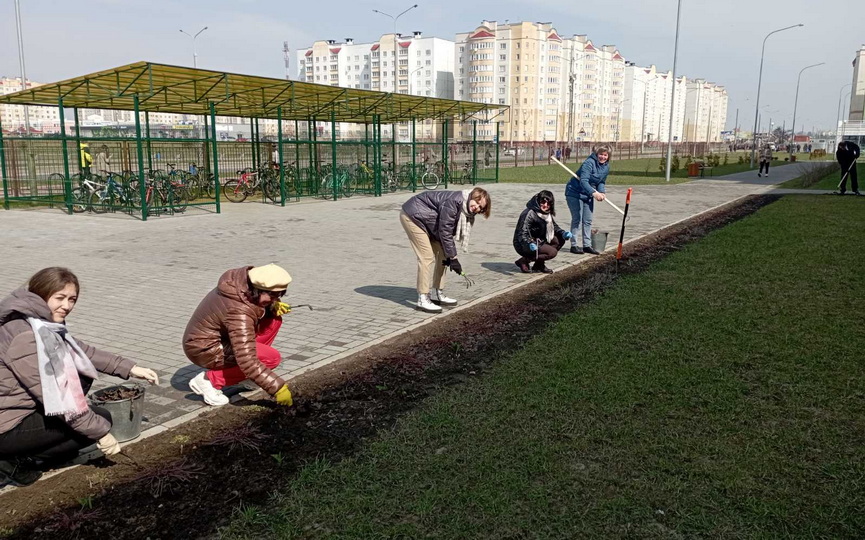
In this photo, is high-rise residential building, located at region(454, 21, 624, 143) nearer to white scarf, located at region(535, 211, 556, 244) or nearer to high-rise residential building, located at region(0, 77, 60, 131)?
high-rise residential building, located at region(0, 77, 60, 131)

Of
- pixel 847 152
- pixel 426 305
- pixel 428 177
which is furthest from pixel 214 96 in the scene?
pixel 847 152

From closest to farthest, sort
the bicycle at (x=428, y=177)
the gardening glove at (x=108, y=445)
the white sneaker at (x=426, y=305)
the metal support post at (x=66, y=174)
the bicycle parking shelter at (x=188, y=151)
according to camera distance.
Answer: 1. the gardening glove at (x=108, y=445)
2. the white sneaker at (x=426, y=305)
3. the bicycle parking shelter at (x=188, y=151)
4. the metal support post at (x=66, y=174)
5. the bicycle at (x=428, y=177)

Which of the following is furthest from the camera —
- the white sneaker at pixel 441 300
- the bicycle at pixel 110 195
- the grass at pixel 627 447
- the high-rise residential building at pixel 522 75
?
the high-rise residential building at pixel 522 75

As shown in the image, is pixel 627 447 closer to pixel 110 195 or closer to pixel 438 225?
pixel 438 225

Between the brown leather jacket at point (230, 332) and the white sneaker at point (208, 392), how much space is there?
15 cm

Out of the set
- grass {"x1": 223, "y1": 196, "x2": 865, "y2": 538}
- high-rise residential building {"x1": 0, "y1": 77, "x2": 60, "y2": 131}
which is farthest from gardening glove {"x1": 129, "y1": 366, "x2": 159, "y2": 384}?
high-rise residential building {"x1": 0, "y1": 77, "x2": 60, "y2": 131}

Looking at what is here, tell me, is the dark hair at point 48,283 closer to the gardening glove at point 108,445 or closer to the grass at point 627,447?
the gardening glove at point 108,445

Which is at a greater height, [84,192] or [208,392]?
[84,192]

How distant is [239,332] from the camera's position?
13.9ft

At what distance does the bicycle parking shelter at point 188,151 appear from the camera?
1708 cm

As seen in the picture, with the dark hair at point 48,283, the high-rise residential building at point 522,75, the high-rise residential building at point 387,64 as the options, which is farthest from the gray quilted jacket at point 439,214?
the high-rise residential building at point 387,64

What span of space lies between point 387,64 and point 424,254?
12034 centimetres

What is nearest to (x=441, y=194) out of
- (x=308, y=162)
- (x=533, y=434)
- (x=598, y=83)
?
(x=533, y=434)

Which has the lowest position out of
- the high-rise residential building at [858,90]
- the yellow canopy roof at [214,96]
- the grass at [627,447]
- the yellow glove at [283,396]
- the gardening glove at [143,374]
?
the grass at [627,447]
